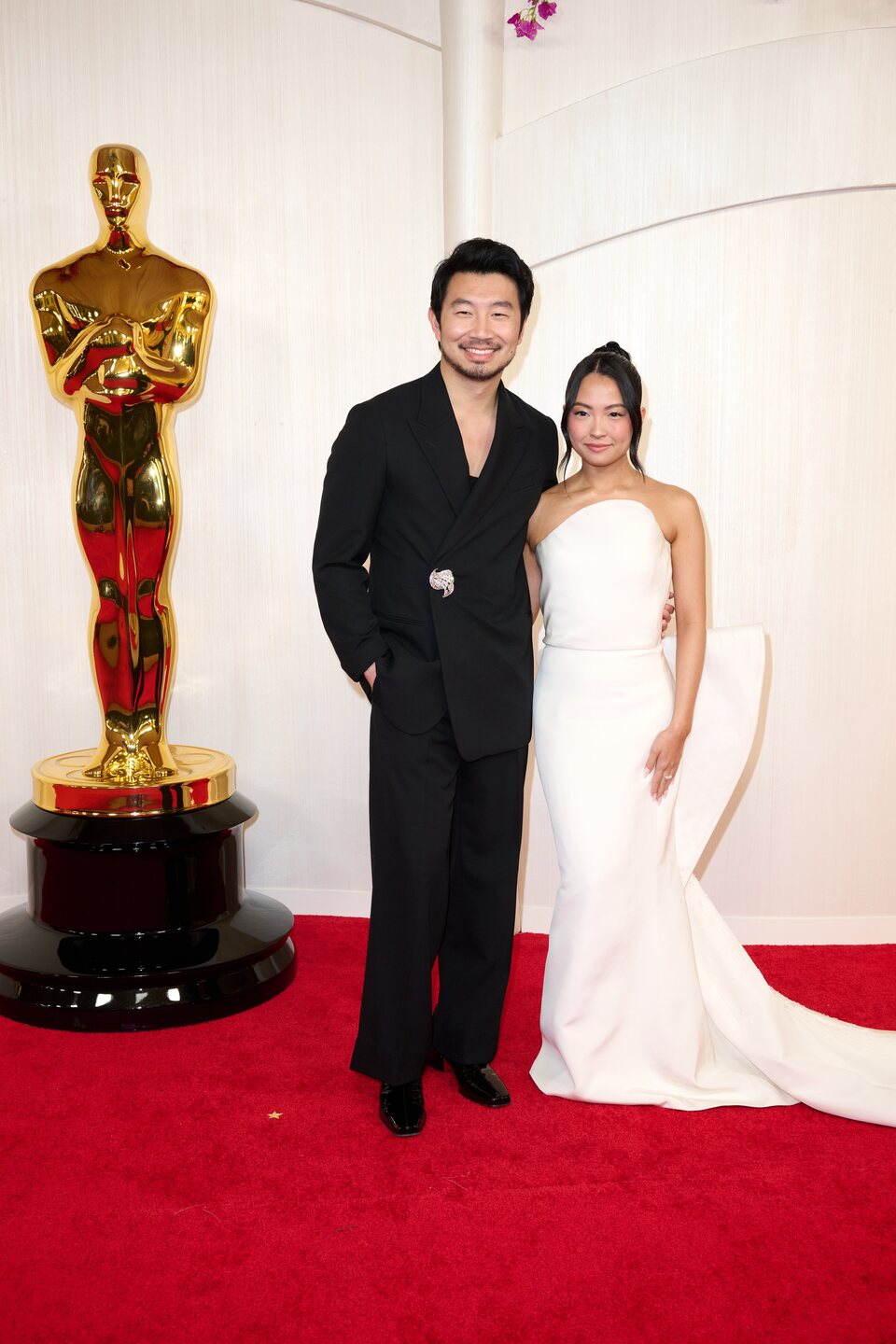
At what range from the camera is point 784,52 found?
3.27 m

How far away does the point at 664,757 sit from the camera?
2.46 m

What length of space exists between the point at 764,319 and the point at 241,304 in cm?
166

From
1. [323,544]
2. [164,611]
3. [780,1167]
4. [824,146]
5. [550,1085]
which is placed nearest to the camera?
[780,1167]

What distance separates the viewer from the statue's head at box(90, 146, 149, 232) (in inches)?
114

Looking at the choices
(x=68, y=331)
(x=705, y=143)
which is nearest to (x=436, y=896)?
(x=68, y=331)

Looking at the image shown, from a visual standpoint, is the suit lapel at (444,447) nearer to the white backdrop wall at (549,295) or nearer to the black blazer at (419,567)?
the black blazer at (419,567)

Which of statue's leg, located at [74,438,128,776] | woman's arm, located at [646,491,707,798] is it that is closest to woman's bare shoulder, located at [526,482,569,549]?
woman's arm, located at [646,491,707,798]

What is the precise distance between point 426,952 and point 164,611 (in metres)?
1.29

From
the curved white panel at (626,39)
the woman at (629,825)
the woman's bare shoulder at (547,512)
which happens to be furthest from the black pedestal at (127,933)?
the curved white panel at (626,39)

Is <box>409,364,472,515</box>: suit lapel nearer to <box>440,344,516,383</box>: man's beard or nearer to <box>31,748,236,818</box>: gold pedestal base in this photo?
<box>440,344,516,383</box>: man's beard

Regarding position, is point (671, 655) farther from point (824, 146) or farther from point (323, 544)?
point (824, 146)

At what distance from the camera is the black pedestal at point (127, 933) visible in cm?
281

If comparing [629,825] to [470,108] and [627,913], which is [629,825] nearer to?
[627,913]

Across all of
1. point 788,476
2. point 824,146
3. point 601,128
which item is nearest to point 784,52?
point 824,146
